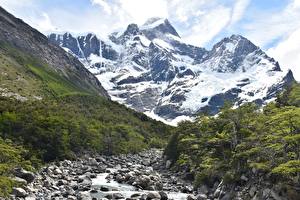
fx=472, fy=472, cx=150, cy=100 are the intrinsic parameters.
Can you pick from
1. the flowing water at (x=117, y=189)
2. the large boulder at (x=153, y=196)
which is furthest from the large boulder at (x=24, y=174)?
the large boulder at (x=153, y=196)

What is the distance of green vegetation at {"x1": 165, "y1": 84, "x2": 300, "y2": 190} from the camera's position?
42.9 m

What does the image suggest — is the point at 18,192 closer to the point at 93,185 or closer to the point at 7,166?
the point at 7,166

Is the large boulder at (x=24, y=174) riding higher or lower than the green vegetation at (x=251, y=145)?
lower

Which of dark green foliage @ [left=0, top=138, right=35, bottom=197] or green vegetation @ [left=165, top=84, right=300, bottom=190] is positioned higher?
green vegetation @ [left=165, top=84, right=300, bottom=190]

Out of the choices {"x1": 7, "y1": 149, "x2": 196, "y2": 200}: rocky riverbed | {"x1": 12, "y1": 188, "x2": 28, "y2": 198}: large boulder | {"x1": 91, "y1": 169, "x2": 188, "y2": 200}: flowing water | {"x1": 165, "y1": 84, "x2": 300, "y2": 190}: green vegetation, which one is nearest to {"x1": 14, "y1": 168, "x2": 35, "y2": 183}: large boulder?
{"x1": 7, "y1": 149, "x2": 196, "y2": 200}: rocky riverbed

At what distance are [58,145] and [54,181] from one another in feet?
94.6

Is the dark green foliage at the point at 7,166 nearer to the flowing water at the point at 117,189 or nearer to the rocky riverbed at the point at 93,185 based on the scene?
the rocky riverbed at the point at 93,185

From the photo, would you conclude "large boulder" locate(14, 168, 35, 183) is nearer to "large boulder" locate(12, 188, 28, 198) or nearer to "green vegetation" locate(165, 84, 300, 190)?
"large boulder" locate(12, 188, 28, 198)

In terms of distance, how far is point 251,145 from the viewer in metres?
53.4

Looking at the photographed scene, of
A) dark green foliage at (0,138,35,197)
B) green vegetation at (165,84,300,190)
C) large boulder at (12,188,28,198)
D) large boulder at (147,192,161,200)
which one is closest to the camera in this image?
green vegetation at (165,84,300,190)

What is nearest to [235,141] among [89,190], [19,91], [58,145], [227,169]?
[227,169]

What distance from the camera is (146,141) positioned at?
19575cm

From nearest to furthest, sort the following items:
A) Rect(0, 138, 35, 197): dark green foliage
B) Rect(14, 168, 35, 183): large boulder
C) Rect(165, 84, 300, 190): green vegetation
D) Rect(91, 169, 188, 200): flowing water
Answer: Rect(165, 84, 300, 190): green vegetation < Rect(0, 138, 35, 197): dark green foliage < Rect(14, 168, 35, 183): large boulder < Rect(91, 169, 188, 200): flowing water

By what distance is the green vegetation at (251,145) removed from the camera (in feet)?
141
